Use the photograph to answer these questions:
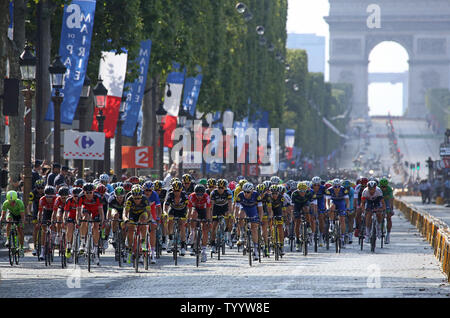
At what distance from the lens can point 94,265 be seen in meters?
23.7

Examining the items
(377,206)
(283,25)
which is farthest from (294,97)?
(377,206)

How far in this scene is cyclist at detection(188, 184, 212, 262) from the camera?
2449cm

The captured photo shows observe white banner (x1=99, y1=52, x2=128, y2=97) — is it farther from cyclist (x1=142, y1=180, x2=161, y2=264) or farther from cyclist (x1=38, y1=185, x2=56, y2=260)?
cyclist (x1=142, y1=180, x2=161, y2=264)

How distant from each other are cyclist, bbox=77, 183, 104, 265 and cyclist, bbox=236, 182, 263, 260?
2.91 meters

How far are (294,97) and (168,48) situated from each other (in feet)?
217

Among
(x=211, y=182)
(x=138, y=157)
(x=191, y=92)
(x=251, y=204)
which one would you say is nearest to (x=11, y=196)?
(x=211, y=182)

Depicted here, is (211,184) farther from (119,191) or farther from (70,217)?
(70,217)

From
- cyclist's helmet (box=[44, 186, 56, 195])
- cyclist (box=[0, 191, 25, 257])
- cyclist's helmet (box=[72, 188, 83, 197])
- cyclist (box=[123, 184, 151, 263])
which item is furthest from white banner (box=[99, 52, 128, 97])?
cyclist (box=[123, 184, 151, 263])

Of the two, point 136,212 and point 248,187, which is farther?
point 248,187

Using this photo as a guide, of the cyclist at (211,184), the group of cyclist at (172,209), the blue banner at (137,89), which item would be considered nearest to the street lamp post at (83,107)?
the group of cyclist at (172,209)

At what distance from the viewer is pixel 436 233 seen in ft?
96.6

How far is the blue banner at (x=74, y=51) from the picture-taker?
30.0 meters

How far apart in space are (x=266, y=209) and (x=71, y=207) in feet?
14.0

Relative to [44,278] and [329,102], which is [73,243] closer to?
[44,278]
